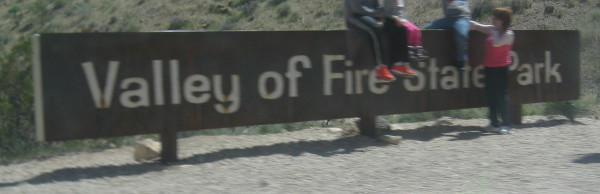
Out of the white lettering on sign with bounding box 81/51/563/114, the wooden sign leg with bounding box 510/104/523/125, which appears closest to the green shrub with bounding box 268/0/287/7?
the wooden sign leg with bounding box 510/104/523/125

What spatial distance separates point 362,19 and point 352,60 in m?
0.49

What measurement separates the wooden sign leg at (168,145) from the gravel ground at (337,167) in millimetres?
134

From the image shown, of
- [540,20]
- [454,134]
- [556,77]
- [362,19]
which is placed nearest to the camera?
[362,19]

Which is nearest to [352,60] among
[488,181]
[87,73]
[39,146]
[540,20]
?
[488,181]

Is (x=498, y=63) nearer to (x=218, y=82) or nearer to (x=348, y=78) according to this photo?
(x=348, y=78)

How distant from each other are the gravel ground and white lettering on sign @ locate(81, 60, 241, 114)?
645 mm

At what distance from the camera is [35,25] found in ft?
146

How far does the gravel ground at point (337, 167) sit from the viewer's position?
723 cm

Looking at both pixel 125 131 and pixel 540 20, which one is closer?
pixel 125 131

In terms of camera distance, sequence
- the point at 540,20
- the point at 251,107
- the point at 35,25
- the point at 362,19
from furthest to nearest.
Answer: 1. the point at 35,25
2. the point at 540,20
3. the point at 362,19
4. the point at 251,107

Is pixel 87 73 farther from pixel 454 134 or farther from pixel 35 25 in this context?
pixel 35 25

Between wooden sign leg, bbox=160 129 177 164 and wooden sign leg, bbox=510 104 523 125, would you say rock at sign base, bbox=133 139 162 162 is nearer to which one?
wooden sign leg, bbox=160 129 177 164

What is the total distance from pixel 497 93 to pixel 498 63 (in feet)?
1.30

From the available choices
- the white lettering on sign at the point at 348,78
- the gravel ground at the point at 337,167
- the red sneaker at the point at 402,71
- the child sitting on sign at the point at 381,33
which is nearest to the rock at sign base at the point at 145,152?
the gravel ground at the point at 337,167
